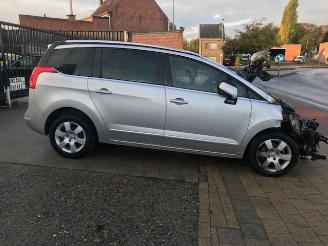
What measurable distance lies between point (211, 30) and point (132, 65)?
6689 centimetres

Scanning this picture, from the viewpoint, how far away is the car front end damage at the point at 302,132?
5.17 meters

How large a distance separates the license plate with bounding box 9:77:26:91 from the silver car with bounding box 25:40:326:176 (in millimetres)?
4667

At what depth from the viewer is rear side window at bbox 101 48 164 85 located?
5.20m

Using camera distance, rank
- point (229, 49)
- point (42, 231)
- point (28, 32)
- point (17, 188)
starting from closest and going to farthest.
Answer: point (42, 231) < point (17, 188) < point (28, 32) < point (229, 49)

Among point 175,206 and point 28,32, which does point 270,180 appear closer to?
point 175,206

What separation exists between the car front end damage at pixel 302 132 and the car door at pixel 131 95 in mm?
1774

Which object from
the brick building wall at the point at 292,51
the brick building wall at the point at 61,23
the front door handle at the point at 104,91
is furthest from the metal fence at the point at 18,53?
the brick building wall at the point at 292,51

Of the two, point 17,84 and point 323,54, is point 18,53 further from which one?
point 323,54

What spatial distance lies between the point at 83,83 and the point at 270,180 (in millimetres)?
2988

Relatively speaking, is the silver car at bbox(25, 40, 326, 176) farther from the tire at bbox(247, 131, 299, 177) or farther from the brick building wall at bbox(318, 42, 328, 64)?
the brick building wall at bbox(318, 42, 328, 64)

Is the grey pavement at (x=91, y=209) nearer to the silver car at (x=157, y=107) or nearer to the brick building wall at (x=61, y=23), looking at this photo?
the silver car at (x=157, y=107)

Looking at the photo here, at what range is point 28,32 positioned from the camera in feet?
34.5

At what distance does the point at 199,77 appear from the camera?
5.14m

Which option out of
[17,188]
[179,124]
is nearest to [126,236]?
[17,188]
